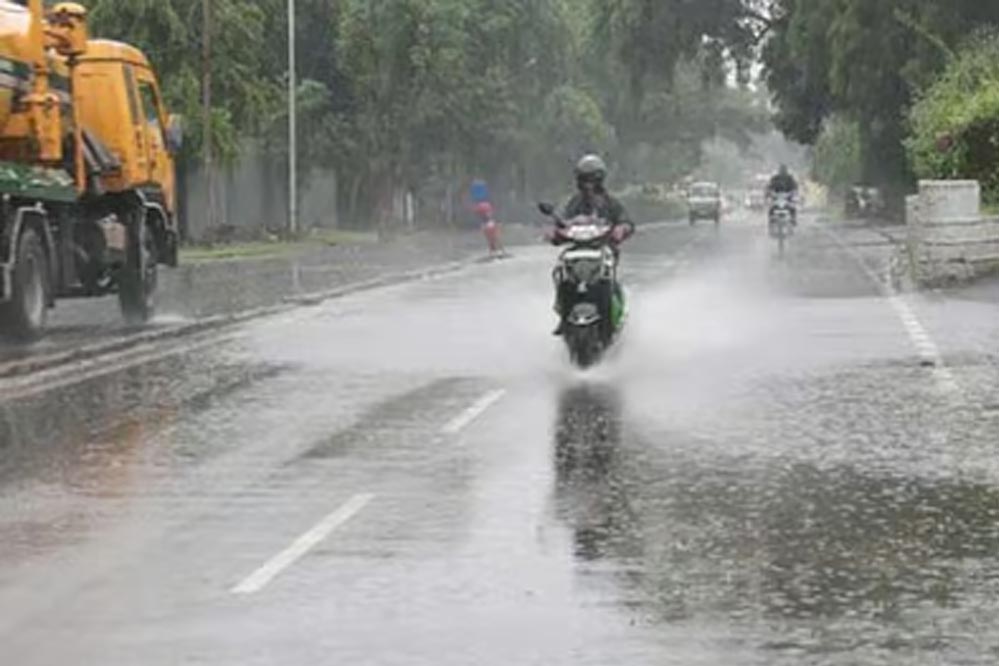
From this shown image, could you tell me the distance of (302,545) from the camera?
9430 mm

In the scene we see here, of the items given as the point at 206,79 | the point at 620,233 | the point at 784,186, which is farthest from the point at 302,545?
the point at 206,79

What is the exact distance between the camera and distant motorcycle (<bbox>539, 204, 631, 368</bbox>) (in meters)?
17.3

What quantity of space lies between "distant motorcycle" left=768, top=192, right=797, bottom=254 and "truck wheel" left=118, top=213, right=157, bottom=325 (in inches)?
923

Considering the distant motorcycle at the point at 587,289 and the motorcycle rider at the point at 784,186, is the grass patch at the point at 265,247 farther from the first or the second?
the distant motorcycle at the point at 587,289

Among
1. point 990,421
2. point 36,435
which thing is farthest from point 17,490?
point 990,421

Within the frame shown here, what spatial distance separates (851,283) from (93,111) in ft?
38.8

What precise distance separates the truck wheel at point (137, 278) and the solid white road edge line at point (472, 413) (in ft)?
31.5

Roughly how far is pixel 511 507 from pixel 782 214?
36778 millimetres

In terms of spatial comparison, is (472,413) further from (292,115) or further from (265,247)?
(292,115)

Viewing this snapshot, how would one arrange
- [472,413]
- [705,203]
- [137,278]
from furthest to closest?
[705,203]
[137,278]
[472,413]

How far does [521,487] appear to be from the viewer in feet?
36.3

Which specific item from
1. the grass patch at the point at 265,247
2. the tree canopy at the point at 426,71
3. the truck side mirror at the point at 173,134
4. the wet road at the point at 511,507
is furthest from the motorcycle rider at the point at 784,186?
the wet road at the point at 511,507

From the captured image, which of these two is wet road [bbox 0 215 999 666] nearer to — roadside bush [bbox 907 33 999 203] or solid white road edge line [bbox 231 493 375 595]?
solid white road edge line [bbox 231 493 375 595]

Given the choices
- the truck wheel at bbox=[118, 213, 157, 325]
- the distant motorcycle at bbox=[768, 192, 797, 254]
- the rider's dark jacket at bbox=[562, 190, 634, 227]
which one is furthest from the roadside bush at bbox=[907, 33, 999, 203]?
the rider's dark jacket at bbox=[562, 190, 634, 227]
